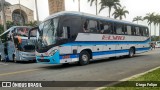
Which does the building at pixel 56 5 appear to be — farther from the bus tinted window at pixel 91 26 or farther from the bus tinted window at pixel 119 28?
the bus tinted window at pixel 91 26

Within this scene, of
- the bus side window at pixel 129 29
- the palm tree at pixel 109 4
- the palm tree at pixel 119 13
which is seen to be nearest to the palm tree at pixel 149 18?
the palm tree at pixel 119 13

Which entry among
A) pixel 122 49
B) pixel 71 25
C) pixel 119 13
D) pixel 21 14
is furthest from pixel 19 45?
pixel 21 14

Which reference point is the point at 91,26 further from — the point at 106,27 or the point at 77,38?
the point at 106,27

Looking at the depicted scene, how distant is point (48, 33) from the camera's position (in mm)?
14898

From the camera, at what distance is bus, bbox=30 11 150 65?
48.2 feet

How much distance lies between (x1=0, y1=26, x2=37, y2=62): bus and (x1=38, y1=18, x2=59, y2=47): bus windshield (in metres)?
4.83

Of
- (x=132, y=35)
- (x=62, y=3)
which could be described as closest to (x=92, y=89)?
(x=132, y=35)

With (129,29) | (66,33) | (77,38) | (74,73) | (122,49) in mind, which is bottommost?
(74,73)

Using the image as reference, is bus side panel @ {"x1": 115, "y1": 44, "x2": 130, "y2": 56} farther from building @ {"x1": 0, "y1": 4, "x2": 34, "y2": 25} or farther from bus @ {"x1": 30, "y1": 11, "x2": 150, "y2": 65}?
building @ {"x1": 0, "y1": 4, "x2": 34, "y2": 25}

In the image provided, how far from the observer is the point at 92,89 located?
27.9 ft

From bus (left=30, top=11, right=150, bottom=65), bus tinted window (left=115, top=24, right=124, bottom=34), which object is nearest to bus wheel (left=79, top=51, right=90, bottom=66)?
bus (left=30, top=11, right=150, bottom=65)

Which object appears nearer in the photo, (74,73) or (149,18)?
(74,73)

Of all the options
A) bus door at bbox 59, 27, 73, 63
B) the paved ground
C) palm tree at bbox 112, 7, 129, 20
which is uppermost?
palm tree at bbox 112, 7, 129, 20

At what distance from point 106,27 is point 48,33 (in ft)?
18.3
